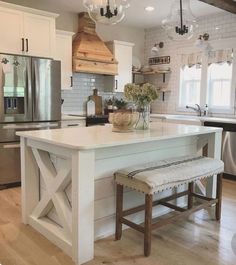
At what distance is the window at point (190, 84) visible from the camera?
5574 millimetres

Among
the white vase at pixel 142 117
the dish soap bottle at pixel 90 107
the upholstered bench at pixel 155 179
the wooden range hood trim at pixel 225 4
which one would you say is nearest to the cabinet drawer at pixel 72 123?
the dish soap bottle at pixel 90 107

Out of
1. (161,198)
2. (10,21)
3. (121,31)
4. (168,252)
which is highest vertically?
(121,31)

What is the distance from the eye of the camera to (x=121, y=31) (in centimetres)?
600

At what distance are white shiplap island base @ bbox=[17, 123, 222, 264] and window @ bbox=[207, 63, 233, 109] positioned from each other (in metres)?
2.23

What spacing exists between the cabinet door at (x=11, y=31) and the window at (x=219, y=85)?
3.29 metres

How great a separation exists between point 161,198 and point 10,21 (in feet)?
9.71

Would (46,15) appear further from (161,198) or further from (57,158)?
(161,198)

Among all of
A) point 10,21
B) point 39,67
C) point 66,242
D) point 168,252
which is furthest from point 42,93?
point 168,252

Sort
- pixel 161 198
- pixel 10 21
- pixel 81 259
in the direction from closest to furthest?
pixel 81 259 < pixel 161 198 < pixel 10 21

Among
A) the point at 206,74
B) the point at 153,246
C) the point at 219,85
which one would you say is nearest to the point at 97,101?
the point at 206,74

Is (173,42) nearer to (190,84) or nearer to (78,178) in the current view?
(190,84)

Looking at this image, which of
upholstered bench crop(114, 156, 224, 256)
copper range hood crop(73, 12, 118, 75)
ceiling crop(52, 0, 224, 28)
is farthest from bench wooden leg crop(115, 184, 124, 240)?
ceiling crop(52, 0, 224, 28)

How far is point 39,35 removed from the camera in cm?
416

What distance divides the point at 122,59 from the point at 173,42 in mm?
1115
